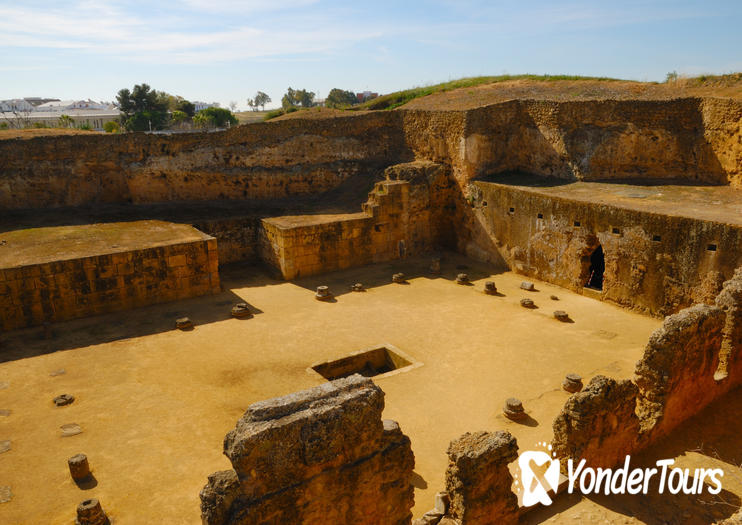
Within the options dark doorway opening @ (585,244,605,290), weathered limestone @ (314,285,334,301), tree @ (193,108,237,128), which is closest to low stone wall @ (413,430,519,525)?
weathered limestone @ (314,285,334,301)

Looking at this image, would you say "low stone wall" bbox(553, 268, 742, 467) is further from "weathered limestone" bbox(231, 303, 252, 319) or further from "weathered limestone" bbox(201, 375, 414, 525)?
"weathered limestone" bbox(231, 303, 252, 319)

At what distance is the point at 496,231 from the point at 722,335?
277 inches

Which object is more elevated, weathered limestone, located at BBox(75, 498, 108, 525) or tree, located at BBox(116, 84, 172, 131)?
tree, located at BBox(116, 84, 172, 131)

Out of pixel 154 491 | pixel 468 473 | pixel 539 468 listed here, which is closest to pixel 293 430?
pixel 468 473

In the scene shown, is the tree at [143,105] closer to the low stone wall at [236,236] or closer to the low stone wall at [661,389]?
the low stone wall at [236,236]

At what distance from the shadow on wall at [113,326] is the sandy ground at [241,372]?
4 cm

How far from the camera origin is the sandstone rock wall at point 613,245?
9.74 meters

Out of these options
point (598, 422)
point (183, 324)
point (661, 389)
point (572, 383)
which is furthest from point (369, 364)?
point (661, 389)

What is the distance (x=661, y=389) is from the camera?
6766mm

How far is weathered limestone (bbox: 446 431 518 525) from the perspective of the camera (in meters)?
5.18

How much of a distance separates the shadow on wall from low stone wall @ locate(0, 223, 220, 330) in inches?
7.7

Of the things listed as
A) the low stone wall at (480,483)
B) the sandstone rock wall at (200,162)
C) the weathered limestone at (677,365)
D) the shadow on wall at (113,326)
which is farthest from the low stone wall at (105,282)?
the weathered limestone at (677,365)

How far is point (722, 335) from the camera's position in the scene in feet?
26.0

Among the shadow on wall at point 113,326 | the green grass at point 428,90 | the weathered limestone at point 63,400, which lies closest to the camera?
the weathered limestone at point 63,400
